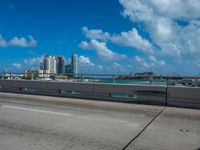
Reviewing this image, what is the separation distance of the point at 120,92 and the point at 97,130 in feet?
28.4

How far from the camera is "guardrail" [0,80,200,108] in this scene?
50.5 ft

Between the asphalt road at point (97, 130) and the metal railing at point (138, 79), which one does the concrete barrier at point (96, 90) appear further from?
the asphalt road at point (97, 130)

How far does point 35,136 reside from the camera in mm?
8078

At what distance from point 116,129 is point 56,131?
1.80 metres

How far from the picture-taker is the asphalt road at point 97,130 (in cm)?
735

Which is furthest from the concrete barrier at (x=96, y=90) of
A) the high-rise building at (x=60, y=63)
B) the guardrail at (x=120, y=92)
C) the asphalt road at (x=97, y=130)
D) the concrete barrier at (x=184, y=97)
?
the high-rise building at (x=60, y=63)

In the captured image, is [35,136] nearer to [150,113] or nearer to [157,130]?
[157,130]

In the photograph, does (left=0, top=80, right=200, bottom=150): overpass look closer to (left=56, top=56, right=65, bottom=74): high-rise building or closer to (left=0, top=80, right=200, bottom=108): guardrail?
(left=0, top=80, right=200, bottom=108): guardrail

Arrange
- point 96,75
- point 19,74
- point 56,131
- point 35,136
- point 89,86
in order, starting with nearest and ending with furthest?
point 35,136 < point 56,131 < point 89,86 < point 96,75 < point 19,74

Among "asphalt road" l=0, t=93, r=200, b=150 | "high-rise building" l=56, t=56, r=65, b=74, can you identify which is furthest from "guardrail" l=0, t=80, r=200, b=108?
"high-rise building" l=56, t=56, r=65, b=74

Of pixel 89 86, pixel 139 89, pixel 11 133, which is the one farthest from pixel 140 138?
pixel 89 86

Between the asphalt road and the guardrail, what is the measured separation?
2.56m

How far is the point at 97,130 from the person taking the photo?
902 centimetres

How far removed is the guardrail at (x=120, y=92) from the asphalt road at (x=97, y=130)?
2556 mm
